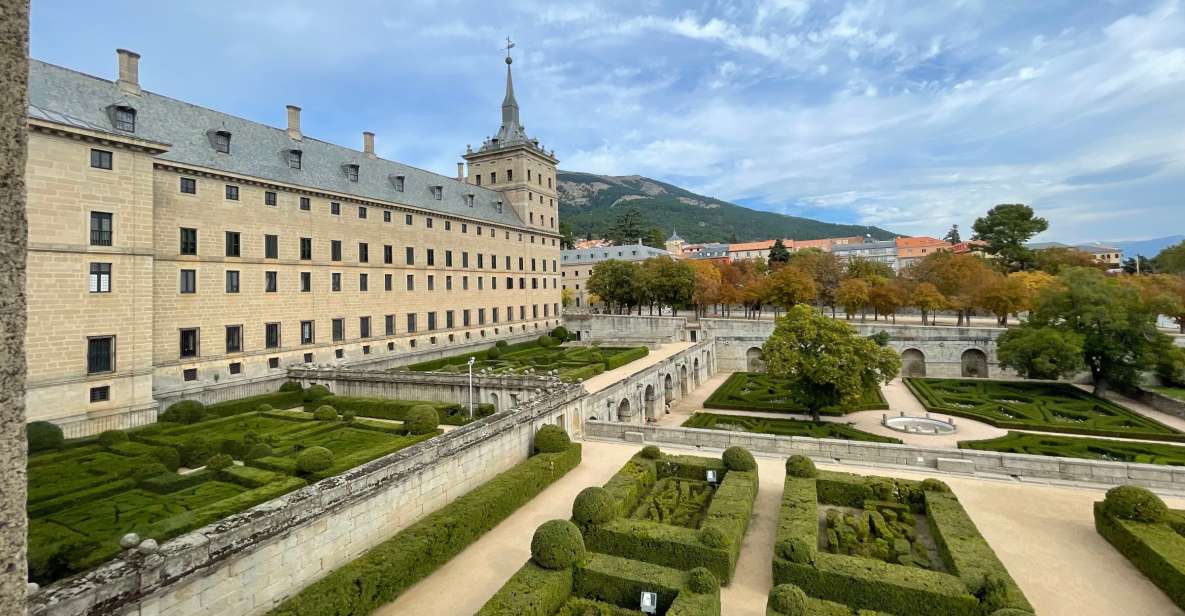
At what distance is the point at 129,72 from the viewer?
104 feet

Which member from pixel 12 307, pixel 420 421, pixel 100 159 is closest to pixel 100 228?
pixel 100 159

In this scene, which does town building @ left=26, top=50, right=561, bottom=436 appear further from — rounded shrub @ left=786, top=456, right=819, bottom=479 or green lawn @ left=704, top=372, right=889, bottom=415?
rounded shrub @ left=786, top=456, right=819, bottom=479

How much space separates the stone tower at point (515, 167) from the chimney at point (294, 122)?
87.2 ft

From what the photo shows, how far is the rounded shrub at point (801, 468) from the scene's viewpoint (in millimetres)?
19516

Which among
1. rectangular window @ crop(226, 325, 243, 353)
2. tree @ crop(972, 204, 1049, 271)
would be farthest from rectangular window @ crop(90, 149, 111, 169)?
tree @ crop(972, 204, 1049, 271)

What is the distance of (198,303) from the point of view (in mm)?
32125

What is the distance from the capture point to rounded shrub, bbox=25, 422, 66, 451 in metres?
22.0

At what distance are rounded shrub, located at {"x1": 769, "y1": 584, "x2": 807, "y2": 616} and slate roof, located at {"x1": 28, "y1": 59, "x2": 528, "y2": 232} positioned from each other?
32.1 metres

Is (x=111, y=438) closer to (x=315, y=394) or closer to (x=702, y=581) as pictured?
(x=315, y=394)

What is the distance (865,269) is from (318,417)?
74281 millimetres

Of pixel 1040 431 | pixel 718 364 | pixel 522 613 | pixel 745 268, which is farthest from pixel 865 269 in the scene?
pixel 522 613

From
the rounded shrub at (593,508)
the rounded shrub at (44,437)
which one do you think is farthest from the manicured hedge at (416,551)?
the rounded shrub at (44,437)

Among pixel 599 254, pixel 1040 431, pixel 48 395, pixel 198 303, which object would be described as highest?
pixel 599 254

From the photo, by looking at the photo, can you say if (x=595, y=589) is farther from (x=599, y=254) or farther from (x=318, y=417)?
(x=599, y=254)
